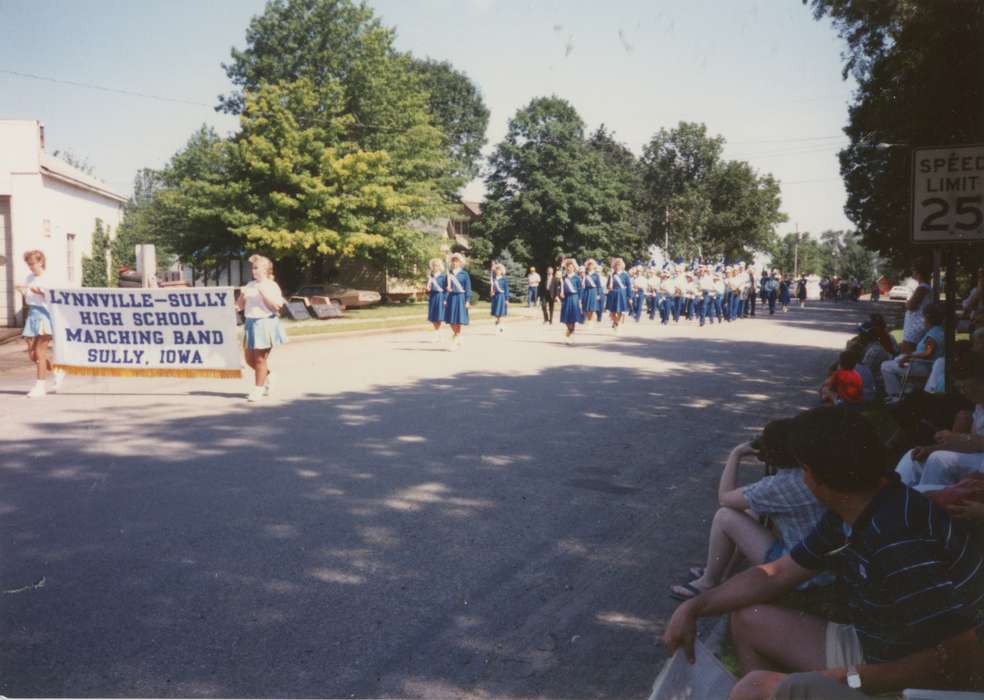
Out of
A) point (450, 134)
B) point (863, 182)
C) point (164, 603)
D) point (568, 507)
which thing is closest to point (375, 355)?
point (568, 507)

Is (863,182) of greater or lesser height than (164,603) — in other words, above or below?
above

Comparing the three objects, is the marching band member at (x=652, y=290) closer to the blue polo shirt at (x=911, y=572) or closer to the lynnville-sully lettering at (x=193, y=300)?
the lynnville-sully lettering at (x=193, y=300)

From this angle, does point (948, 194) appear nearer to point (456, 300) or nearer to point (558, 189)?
point (456, 300)

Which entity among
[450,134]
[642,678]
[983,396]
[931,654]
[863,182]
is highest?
[450,134]

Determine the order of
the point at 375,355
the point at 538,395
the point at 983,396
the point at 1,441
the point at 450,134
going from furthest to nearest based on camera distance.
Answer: the point at 450,134
the point at 375,355
the point at 538,395
the point at 1,441
the point at 983,396

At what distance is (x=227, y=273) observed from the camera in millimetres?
41812

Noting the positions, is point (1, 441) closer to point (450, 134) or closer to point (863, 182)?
point (863, 182)

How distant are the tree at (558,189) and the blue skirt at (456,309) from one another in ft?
27.7

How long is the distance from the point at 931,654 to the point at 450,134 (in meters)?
39.6

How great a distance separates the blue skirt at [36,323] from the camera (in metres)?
11.1

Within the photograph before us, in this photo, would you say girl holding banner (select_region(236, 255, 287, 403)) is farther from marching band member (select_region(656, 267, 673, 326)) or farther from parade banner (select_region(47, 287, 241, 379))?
marching band member (select_region(656, 267, 673, 326))

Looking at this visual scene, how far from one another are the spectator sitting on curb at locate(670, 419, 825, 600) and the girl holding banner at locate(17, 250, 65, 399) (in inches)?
381

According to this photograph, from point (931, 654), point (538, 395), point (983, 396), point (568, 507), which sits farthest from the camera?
point (538, 395)

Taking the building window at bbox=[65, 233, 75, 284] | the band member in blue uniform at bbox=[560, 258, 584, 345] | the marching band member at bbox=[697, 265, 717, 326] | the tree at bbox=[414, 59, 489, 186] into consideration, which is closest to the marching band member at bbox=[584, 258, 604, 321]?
the band member in blue uniform at bbox=[560, 258, 584, 345]
